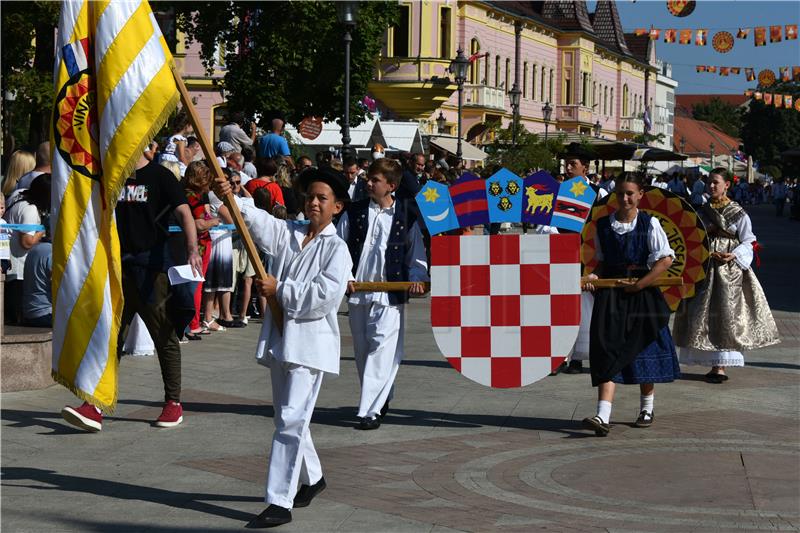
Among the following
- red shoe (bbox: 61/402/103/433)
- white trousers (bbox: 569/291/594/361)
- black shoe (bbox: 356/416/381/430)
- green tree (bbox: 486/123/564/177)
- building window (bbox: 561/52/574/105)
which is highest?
building window (bbox: 561/52/574/105)

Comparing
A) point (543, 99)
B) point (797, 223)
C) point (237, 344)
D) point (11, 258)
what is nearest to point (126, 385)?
A: point (11, 258)

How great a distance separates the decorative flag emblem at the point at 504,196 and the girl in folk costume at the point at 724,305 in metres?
3.73

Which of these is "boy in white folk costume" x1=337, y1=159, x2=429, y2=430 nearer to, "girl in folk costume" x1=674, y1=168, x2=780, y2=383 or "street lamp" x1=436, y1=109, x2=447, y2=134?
"girl in folk costume" x1=674, y1=168, x2=780, y2=383

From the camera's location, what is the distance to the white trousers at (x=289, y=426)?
649 cm

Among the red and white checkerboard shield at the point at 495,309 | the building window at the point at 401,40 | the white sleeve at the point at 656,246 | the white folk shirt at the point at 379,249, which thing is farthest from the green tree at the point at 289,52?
the red and white checkerboard shield at the point at 495,309

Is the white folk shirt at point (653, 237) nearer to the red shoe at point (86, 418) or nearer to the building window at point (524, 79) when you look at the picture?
the red shoe at point (86, 418)

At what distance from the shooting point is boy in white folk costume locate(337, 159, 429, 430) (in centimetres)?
936

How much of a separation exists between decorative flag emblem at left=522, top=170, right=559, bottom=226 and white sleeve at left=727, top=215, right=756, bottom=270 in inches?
152

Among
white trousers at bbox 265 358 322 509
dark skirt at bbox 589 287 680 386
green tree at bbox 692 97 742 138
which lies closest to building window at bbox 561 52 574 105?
dark skirt at bbox 589 287 680 386

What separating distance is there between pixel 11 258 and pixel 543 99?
69021 millimetres

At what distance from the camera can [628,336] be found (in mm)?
9180

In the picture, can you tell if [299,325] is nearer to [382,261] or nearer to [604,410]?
[382,261]

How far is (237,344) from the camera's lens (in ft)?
44.1

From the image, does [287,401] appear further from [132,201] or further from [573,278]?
[132,201]
